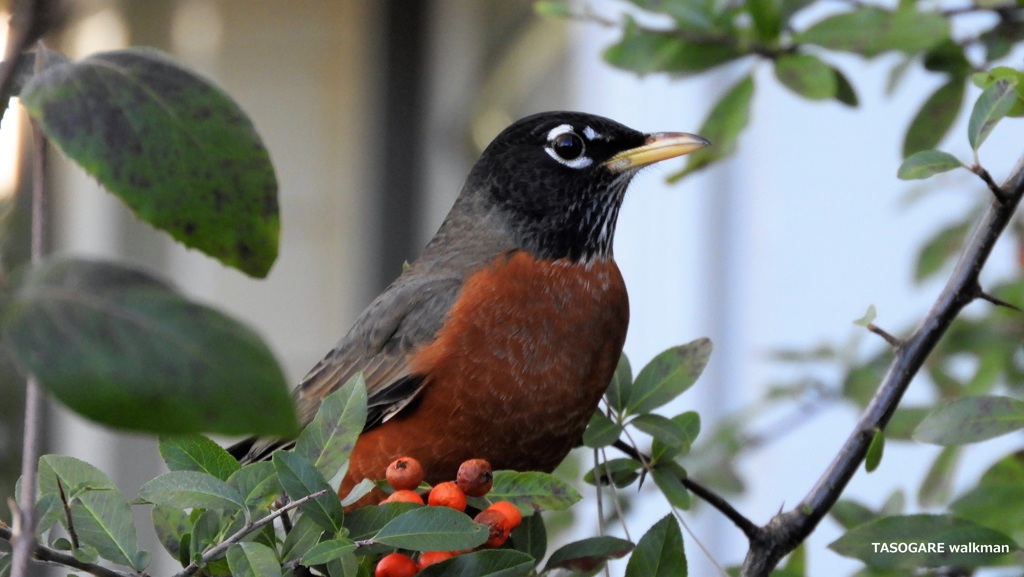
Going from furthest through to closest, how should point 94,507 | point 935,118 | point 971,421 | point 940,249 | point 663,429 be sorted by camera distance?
point 940,249
point 935,118
point 663,429
point 971,421
point 94,507

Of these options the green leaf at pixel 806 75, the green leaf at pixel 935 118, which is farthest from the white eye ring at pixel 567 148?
the green leaf at pixel 935 118

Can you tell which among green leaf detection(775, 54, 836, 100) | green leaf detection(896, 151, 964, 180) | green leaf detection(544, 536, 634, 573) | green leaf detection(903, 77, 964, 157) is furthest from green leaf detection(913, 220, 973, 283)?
green leaf detection(544, 536, 634, 573)

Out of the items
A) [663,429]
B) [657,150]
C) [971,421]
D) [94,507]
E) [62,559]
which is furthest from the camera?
[657,150]

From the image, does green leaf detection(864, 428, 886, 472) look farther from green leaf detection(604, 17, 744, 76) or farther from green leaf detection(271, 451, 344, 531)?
green leaf detection(604, 17, 744, 76)

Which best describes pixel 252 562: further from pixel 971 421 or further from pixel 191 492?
pixel 971 421

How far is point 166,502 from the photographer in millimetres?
780

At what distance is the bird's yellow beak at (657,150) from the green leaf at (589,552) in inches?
27.5

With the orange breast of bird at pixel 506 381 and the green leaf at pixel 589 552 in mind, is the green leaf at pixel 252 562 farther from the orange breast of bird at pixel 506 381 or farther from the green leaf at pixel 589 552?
the orange breast of bird at pixel 506 381

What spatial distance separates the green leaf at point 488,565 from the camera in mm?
798

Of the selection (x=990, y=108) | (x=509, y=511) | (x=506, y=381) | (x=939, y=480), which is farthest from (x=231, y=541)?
(x=939, y=480)

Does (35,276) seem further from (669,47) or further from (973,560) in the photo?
(669,47)

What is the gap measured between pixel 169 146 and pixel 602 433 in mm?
749

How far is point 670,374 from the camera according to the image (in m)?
1.21

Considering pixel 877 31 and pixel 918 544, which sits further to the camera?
pixel 877 31
